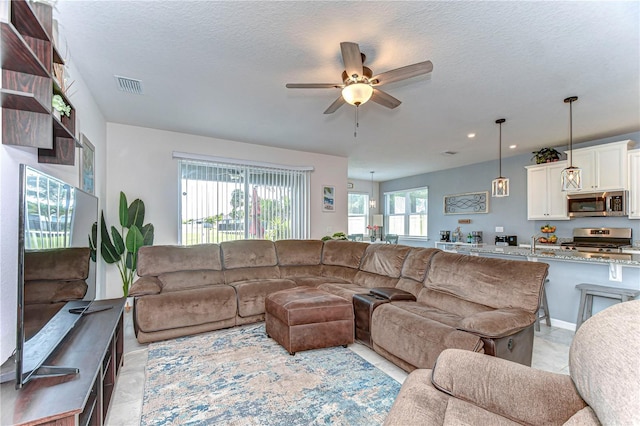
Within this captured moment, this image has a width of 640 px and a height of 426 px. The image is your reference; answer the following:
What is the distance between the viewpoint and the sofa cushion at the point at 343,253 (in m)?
4.07

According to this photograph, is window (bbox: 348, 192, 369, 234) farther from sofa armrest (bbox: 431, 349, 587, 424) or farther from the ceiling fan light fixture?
sofa armrest (bbox: 431, 349, 587, 424)

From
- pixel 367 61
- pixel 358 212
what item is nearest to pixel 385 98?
pixel 367 61

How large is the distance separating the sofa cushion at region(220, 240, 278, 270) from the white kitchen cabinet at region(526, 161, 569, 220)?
15.5 feet

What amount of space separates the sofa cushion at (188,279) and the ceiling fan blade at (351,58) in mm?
2824

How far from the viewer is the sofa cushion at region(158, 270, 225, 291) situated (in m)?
3.35

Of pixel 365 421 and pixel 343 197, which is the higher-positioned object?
pixel 343 197

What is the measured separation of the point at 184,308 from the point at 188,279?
525mm

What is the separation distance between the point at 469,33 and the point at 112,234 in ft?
14.6

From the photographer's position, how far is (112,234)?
3.80 meters

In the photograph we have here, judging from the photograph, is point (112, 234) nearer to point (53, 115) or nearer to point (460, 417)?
point (53, 115)

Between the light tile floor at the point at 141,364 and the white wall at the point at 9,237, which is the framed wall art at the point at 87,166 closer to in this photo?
the white wall at the point at 9,237

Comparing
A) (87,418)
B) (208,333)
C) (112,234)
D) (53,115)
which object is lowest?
(208,333)

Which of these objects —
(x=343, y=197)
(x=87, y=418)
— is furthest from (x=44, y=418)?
(x=343, y=197)

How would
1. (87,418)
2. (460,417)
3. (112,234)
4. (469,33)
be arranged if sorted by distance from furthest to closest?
(112,234)
(469,33)
(87,418)
(460,417)
